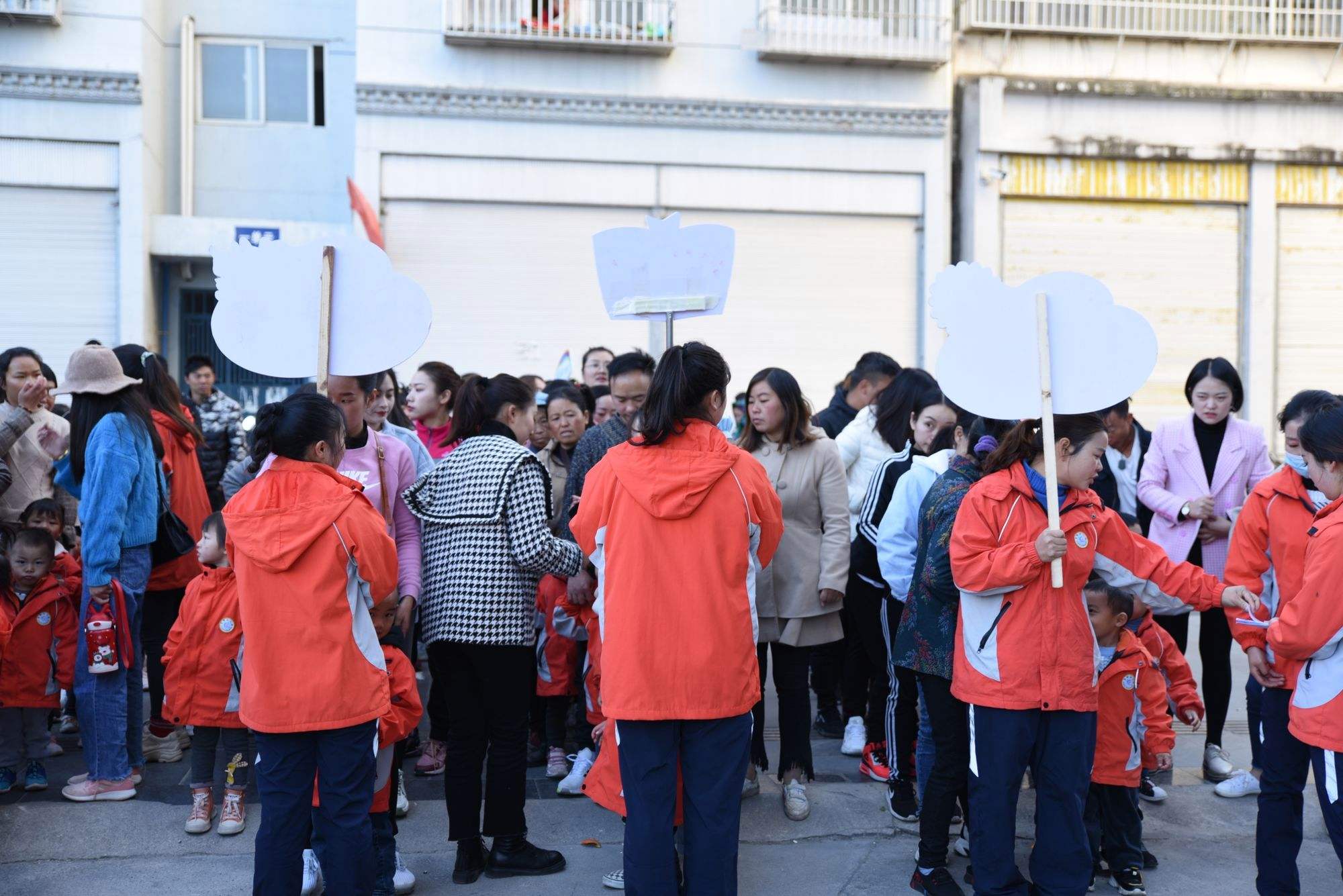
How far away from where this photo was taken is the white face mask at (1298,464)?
14.9 feet

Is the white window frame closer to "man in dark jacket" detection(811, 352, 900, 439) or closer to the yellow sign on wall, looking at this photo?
the yellow sign on wall

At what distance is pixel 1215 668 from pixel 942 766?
2.38m

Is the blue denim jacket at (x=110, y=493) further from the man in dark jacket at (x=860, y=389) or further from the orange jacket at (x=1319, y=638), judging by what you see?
the orange jacket at (x=1319, y=638)

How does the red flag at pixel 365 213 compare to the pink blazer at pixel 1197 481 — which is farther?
the red flag at pixel 365 213

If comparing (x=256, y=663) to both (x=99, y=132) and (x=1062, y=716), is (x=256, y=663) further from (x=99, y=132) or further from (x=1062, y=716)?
(x=99, y=132)

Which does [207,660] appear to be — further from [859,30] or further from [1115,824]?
[859,30]

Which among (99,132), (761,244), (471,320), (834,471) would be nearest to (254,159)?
(99,132)

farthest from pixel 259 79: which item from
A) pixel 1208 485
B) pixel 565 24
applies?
pixel 1208 485

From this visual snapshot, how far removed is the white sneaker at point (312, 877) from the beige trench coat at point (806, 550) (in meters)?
2.00

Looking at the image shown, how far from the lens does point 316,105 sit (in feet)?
51.2

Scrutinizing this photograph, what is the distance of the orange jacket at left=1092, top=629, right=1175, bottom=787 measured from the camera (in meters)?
4.55

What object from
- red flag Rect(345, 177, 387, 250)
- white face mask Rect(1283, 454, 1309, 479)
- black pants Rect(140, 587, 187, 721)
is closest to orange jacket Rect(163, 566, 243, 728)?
black pants Rect(140, 587, 187, 721)

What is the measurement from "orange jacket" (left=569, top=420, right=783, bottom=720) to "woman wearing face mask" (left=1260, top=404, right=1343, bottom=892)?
175 centimetres

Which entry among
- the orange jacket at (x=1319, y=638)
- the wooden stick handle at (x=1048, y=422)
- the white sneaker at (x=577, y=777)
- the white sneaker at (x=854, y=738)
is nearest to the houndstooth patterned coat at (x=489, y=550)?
the white sneaker at (x=577, y=777)
